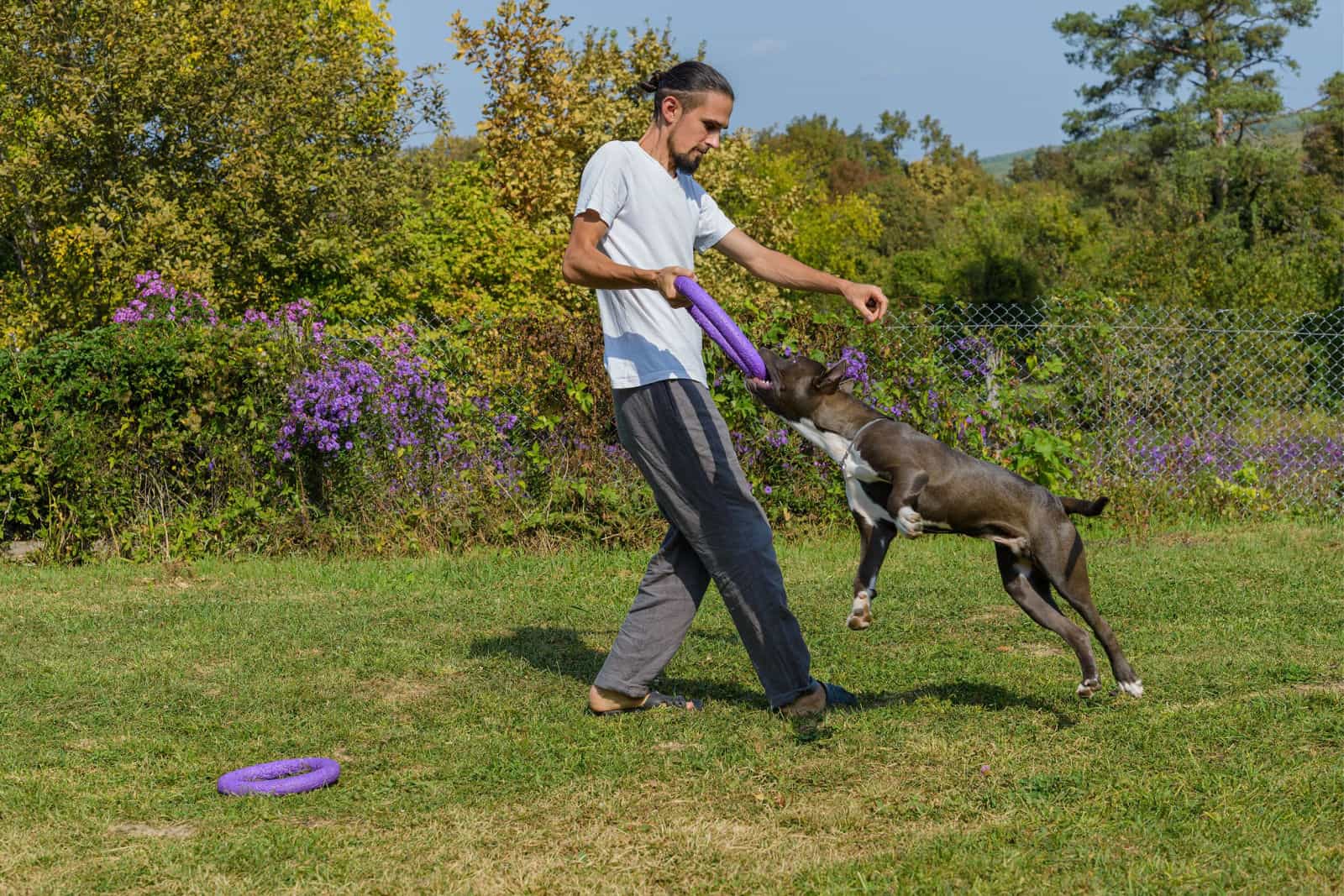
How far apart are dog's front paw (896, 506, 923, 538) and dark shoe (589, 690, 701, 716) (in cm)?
119

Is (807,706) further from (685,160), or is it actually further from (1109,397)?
(1109,397)

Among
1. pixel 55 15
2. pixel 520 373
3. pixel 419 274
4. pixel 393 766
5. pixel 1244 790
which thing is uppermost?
pixel 55 15

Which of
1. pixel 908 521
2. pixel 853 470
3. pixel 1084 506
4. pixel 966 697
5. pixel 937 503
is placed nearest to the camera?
Result: pixel 908 521

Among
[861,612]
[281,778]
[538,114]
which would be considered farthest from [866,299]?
[538,114]

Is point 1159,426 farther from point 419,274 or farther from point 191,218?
point 419,274

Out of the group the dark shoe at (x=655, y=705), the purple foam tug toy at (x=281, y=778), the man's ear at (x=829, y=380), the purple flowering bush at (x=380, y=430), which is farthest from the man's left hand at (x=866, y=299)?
the purple flowering bush at (x=380, y=430)

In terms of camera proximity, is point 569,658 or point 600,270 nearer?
point 600,270

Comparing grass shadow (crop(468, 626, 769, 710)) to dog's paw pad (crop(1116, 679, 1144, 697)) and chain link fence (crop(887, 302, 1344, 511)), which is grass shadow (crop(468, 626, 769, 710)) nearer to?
dog's paw pad (crop(1116, 679, 1144, 697))

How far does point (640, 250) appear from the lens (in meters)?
4.86

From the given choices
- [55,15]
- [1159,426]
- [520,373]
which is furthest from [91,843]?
[55,15]

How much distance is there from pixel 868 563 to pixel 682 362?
1040 mm

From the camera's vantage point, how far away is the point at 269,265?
816 inches

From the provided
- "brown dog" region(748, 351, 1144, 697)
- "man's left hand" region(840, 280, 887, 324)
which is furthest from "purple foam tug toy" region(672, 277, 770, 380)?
"man's left hand" region(840, 280, 887, 324)

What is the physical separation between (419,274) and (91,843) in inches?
798
